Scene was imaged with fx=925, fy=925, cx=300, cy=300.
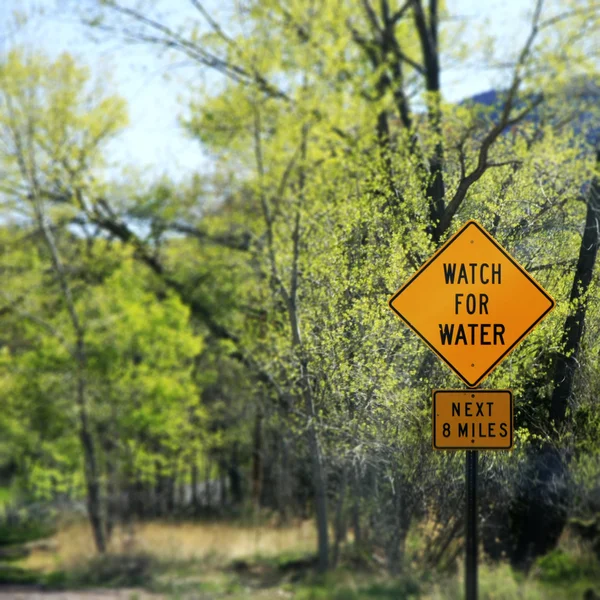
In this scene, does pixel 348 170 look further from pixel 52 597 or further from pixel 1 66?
pixel 1 66

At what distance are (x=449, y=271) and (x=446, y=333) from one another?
1.48 feet

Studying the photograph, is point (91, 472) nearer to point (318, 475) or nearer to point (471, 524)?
point (318, 475)

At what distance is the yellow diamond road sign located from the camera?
6.66 meters

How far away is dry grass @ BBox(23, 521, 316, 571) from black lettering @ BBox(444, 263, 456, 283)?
1310 cm

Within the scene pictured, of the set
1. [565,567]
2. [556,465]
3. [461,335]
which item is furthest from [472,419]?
[565,567]

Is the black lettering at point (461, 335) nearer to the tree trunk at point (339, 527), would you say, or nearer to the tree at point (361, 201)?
the tree at point (361, 201)

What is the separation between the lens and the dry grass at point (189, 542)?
20188mm

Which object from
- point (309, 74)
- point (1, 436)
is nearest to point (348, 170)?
point (309, 74)

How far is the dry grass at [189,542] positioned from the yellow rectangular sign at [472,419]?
12.9 m

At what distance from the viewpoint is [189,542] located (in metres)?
22.2

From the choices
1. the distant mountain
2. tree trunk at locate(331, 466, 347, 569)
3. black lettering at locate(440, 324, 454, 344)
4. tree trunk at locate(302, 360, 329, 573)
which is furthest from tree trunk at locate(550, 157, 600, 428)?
the distant mountain

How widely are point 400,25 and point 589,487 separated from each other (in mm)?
14982

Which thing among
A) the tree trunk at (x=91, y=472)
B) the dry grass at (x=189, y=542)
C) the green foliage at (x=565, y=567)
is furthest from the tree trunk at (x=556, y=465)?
the tree trunk at (x=91, y=472)

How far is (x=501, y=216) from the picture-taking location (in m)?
7.89
